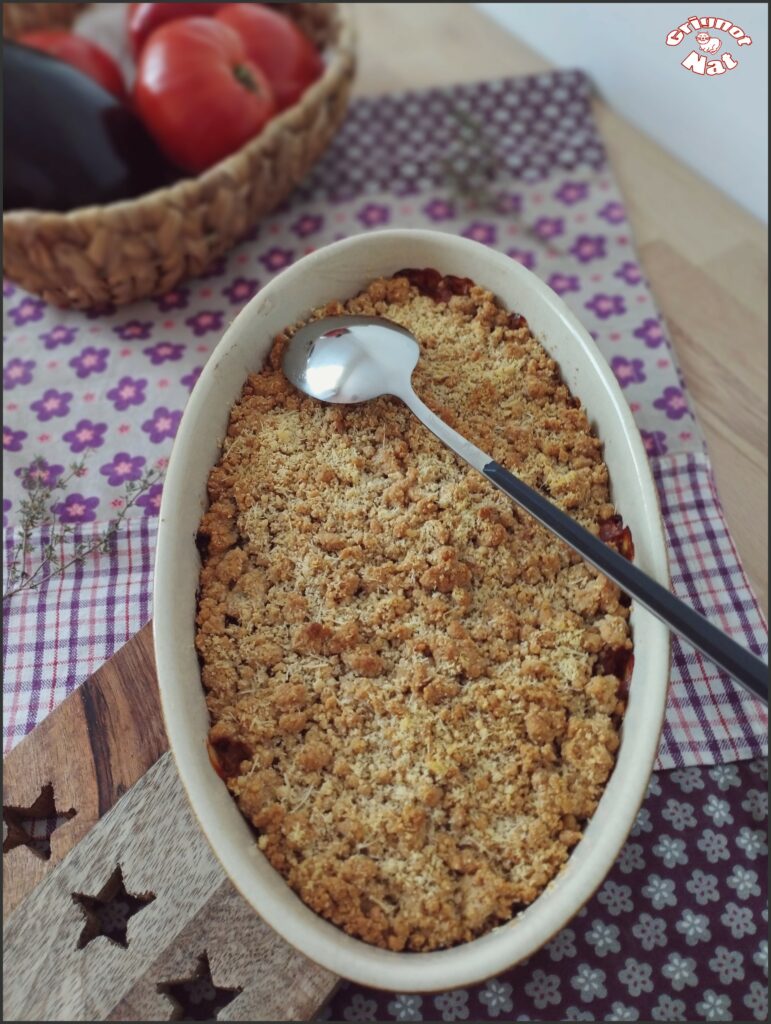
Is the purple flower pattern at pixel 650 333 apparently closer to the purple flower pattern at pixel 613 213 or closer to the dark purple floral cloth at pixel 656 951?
the purple flower pattern at pixel 613 213

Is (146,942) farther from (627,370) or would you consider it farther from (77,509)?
(627,370)

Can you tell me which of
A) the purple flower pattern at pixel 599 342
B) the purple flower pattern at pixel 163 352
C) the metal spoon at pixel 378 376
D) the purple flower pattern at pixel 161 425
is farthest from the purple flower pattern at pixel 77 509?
the metal spoon at pixel 378 376

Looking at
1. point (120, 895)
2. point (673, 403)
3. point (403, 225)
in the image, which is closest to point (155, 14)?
point (403, 225)

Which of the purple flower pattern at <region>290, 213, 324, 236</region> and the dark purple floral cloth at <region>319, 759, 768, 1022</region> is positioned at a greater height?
the purple flower pattern at <region>290, 213, 324, 236</region>

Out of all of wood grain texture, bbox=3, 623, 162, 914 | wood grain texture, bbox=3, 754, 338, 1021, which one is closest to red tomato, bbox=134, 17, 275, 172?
wood grain texture, bbox=3, 623, 162, 914

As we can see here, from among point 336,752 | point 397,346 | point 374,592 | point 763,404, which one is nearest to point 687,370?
point 763,404

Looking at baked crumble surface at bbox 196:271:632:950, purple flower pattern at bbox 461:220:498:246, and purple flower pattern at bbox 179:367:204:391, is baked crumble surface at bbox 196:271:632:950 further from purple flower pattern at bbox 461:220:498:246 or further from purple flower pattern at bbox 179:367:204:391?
purple flower pattern at bbox 461:220:498:246

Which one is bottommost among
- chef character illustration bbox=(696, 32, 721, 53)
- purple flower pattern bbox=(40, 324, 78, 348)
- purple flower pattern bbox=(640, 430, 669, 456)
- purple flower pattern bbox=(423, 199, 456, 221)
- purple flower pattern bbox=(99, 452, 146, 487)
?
purple flower pattern bbox=(99, 452, 146, 487)

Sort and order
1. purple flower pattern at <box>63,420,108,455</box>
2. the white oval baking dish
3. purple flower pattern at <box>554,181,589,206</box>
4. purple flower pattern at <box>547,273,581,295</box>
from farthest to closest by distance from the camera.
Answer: purple flower pattern at <box>554,181,589,206</box>
purple flower pattern at <box>547,273,581,295</box>
purple flower pattern at <box>63,420,108,455</box>
the white oval baking dish
